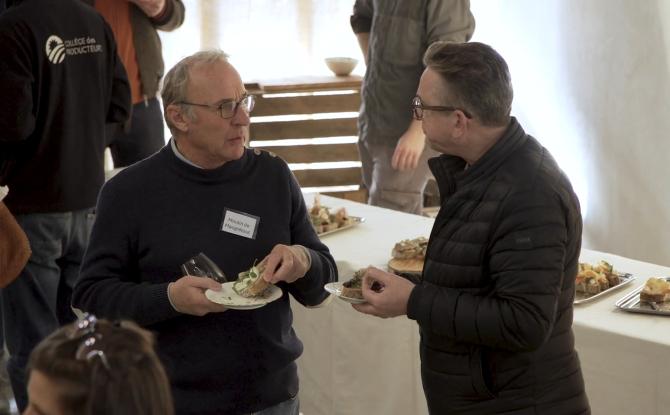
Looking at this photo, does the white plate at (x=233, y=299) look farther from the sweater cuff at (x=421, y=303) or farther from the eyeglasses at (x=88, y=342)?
the eyeglasses at (x=88, y=342)

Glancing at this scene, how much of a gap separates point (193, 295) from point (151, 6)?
266 centimetres

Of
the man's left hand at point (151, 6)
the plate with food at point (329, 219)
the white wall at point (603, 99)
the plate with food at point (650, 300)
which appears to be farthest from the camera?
the white wall at point (603, 99)

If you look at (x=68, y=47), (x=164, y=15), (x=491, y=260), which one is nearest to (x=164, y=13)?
(x=164, y=15)

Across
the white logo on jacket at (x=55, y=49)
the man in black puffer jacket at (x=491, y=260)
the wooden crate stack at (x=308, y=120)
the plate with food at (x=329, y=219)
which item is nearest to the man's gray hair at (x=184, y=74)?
the man in black puffer jacket at (x=491, y=260)

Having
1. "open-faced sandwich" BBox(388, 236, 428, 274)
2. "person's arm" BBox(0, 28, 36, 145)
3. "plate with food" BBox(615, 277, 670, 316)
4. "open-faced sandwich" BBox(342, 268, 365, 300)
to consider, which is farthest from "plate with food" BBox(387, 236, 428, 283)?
"person's arm" BBox(0, 28, 36, 145)

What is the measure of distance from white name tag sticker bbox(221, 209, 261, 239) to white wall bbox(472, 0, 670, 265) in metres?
2.80

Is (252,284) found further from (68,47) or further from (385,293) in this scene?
(68,47)

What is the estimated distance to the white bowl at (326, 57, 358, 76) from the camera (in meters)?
5.96

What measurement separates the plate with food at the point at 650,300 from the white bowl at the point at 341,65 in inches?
140

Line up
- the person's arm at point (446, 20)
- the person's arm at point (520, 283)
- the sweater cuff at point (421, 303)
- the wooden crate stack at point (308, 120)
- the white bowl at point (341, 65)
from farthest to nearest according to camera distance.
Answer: the white bowl at point (341, 65) → the wooden crate stack at point (308, 120) → the person's arm at point (446, 20) → the sweater cuff at point (421, 303) → the person's arm at point (520, 283)

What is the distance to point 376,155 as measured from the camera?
4.31 m

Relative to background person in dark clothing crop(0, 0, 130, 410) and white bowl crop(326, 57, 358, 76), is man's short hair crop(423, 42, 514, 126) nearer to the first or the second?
background person in dark clothing crop(0, 0, 130, 410)

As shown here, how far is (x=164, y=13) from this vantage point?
4.41m

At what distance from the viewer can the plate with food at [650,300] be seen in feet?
8.43
